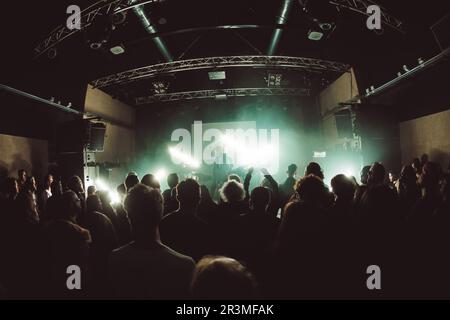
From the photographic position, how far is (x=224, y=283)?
898mm

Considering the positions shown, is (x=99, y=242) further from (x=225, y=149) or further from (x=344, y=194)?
(x=225, y=149)

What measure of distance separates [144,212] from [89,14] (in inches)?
218

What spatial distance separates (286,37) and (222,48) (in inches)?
68.1

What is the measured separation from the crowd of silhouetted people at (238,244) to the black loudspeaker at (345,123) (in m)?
4.90

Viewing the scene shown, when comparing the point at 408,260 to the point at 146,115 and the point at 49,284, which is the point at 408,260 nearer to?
the point at 49,284

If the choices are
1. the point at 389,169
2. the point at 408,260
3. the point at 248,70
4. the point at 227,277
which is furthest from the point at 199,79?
the point at 227,277

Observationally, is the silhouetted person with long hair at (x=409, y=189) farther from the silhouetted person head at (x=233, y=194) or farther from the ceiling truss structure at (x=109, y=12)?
the ceiling truss structure at (x=109, y=12)

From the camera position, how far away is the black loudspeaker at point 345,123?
7902 millimetres

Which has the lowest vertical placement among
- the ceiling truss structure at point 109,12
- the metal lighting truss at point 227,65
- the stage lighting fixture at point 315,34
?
the stage lighting fixture at point 315,34

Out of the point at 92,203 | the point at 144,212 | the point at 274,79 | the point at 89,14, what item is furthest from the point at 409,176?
the point at 274,79

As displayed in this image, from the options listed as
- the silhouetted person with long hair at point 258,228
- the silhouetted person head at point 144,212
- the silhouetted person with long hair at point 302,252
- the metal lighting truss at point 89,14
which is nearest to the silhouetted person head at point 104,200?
the silhouetted person with long hair at point 258,228

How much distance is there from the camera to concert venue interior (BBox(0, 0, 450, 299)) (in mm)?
2158

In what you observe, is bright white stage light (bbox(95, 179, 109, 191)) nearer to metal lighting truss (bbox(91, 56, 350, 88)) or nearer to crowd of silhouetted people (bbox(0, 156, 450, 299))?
metal lighting truss (bbox(91, 56, 350, 88))

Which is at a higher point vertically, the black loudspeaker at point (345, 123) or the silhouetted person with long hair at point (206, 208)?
the black loudspeaker at point (345, 123)
